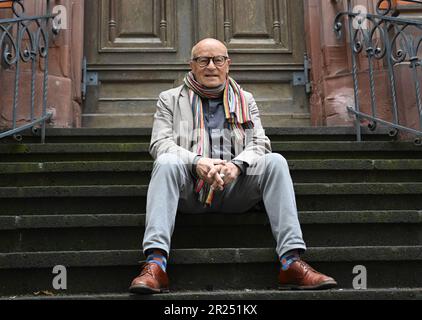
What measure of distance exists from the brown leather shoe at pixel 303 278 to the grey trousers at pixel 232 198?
0.29ft

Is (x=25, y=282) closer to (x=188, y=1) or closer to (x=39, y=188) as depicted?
(x=39, y=188)

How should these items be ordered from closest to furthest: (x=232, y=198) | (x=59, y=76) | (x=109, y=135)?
(x=232, y=198)
(x=109, y=135)
(x=59, y=76)

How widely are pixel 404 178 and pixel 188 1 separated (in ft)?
9.37

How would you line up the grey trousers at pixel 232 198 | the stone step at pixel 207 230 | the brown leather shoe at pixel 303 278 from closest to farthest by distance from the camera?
the brown leather shoe at pixel 303 278
the grey trousers at pixel 232 198
the stone step at pixel 207 230

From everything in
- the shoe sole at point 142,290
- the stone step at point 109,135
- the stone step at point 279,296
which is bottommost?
the stone step at point 279,296

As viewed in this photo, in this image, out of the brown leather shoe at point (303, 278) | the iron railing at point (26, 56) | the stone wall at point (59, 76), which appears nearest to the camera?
the brown leather shoe at point (303, 278)

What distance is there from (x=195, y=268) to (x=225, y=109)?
926 mm

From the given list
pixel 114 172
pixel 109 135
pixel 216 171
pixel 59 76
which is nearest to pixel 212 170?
pixel 216 171

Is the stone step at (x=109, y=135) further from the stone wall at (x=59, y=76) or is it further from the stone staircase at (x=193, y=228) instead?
the stone wall at (x=59, y=76)

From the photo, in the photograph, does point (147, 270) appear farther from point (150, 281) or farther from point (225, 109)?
point (225, 109)

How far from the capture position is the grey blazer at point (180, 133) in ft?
10.3

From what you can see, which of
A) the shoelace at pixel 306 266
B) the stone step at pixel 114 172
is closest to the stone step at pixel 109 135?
the stone step at pixel 114 172

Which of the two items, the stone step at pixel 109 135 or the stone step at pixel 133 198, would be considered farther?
the stone step at pixel 109 135

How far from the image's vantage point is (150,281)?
2512 mm
